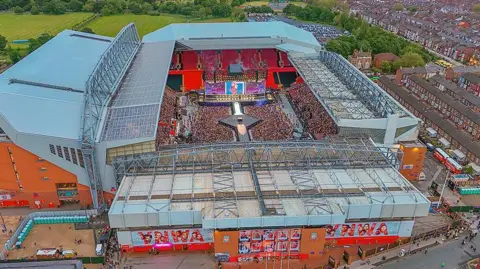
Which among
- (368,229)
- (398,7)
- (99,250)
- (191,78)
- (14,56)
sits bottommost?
(99,250)

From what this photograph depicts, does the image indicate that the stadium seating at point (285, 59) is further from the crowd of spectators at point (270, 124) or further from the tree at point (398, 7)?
the tree at point (398, 7)

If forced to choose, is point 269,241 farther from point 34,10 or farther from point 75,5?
point 34,10

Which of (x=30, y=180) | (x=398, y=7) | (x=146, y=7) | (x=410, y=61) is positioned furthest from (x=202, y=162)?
(x=398, y=7)

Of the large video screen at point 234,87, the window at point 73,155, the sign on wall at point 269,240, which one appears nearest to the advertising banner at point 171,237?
the sign on wall at point 269,240

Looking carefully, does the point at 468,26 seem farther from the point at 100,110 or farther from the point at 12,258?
the point at 12,258

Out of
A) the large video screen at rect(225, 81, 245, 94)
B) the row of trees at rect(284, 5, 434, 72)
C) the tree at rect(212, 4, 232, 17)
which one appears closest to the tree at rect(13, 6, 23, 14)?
the tree at rect(212, 4, 232, 17)
